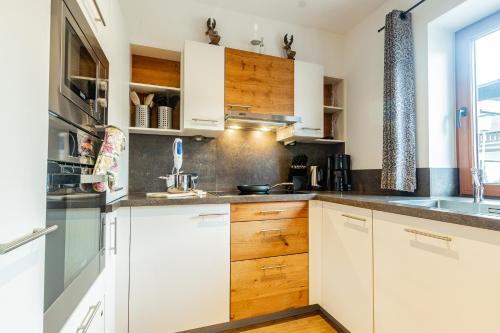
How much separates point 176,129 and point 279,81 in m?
0.94

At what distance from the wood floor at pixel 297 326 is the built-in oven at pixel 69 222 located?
1.17 m

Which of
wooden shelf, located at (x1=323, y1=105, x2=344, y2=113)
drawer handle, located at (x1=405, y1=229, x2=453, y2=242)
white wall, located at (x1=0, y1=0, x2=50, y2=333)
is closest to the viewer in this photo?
white wall, located at (x1=0, y1=0, x2=50, y2=333)

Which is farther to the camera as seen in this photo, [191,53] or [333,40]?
[333,40]

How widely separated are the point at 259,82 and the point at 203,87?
46 cm

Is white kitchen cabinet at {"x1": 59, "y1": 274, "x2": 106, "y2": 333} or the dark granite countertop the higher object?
the dark granite countertop

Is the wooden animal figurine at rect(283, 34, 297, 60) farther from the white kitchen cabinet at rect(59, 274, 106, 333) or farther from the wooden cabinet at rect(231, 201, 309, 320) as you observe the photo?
the white kitchen cabinet at rect(59, 274, 106, 333)

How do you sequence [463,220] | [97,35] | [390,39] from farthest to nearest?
[390,39] → [97,35] → [463,220]

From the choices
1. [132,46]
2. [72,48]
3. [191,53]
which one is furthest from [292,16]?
[72,48]

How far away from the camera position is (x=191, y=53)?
184cm

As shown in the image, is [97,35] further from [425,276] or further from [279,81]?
[425,276]

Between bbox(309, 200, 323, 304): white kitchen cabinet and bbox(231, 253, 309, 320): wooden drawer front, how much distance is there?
0.04 meters

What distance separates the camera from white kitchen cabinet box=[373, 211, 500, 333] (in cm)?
87

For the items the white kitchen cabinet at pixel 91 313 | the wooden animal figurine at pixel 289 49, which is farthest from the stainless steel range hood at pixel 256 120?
the white kitchen cabinet at pixel 91 313

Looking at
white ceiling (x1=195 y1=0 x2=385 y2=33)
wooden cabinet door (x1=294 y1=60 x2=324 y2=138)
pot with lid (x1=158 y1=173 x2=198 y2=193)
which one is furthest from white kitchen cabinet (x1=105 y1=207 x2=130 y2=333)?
white ceiling (x1=195 y1=0 x2=385 y2=33)
